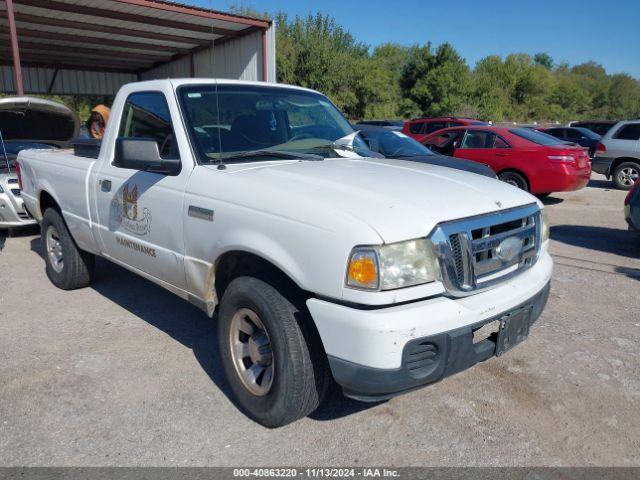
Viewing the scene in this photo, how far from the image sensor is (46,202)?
5.53 meters

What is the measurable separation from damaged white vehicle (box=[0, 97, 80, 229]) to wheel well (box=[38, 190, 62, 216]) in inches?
32.4

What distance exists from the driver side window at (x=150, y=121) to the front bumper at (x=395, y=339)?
1.75 metres

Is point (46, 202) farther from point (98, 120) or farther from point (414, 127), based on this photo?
point (414, 127)

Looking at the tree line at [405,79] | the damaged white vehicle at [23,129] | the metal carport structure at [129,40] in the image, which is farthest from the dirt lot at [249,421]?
the tree line at [405,79]

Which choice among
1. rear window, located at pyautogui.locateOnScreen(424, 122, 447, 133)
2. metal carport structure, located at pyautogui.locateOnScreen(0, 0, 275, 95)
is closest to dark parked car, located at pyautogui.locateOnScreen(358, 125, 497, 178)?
metal carport structure, located at pyautogui.locateOnScreen(0, 0, 275, 95)

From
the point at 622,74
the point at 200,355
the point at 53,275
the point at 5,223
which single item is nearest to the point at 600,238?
the point at 200,355

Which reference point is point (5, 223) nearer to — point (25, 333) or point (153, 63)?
point (25, 333)

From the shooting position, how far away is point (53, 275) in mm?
5539

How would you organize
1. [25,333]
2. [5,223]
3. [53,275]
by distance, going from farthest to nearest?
1. [5,223]
2. [53,275]
3. [25,333]

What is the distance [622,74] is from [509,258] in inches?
3516

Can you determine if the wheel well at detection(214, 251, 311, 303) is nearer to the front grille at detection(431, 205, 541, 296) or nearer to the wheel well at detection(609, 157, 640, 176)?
the front grille at detection(431, 205, 541, 296)

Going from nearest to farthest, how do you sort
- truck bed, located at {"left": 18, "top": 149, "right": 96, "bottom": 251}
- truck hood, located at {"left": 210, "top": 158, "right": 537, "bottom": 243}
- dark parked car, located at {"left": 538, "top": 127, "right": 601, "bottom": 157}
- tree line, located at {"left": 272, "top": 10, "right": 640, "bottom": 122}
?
1. truck hood, located at {"left": 210, "top": 158, "right": 537, "bottom": 243}
2. truck bed, located at {"left": 18, "top": 149, "right": 96, "bottom": 251}
3. dark parked car, located at {"left": 538, "top": 127, "right": 601, "bottom": 157}
4. tree line, located at {"left": 272, "top": 10, "right": 640, "bottom": 122}

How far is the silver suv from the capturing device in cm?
1272

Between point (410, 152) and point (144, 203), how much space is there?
20.6ft
